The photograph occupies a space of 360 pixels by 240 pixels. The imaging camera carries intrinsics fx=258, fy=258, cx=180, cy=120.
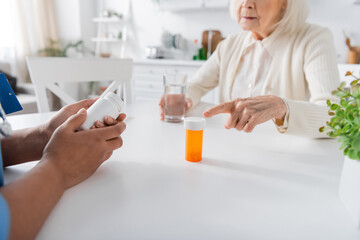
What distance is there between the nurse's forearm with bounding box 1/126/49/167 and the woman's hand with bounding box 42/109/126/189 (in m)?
0.13

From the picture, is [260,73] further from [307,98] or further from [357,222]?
[357,222]

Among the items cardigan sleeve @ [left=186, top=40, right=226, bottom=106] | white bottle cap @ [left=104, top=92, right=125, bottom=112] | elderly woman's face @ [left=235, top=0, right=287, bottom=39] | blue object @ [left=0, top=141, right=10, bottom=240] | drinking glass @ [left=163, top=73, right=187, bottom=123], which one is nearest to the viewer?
blue object @ [left=0, top=141, right=10, bottom=240]

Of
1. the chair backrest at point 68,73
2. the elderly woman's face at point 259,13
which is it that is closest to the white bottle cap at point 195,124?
the chair backrest at point 68,73

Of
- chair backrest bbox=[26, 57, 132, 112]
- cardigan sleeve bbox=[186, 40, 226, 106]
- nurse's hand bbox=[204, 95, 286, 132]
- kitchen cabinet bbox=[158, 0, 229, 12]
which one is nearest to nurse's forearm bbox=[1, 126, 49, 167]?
nurse's hand bbox=[204, 95, 286, 132]

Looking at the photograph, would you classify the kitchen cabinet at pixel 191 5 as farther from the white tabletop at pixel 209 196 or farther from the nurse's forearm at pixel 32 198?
the nurse's forearm at pixel 32 198

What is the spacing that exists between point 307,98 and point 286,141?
612 mm

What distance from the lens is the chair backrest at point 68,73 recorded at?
1.11m

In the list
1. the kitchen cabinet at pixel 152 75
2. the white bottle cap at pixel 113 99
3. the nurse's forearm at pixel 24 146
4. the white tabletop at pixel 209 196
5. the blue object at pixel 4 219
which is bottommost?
the kitchen cabinet at pixel 152 75

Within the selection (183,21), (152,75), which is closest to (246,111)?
(152,75)

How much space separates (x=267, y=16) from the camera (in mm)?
1085

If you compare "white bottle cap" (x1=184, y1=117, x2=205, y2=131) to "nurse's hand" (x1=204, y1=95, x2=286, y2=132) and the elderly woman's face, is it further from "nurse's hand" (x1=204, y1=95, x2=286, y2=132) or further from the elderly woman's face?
the elderly woman's face

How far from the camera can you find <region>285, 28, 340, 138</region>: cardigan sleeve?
0.73 metres

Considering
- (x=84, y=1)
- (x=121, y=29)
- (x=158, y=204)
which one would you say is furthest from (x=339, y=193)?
(x=84, y=1)

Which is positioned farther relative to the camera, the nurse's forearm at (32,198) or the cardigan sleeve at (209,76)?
the cardigan sleeve at (209,76)
